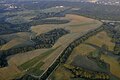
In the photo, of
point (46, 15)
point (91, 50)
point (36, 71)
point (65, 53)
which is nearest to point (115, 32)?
point (91, 50)

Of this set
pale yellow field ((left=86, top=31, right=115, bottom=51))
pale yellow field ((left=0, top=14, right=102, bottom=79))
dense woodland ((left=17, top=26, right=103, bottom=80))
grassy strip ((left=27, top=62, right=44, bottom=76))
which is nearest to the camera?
dense woodland ((left=17, top=26, right=103, bottom=80))

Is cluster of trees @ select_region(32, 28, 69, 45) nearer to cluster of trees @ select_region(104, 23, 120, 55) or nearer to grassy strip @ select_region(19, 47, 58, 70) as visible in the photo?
grassy strip @ select_region(19, 47, 58, 70)

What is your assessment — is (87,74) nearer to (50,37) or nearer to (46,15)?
(50,37)

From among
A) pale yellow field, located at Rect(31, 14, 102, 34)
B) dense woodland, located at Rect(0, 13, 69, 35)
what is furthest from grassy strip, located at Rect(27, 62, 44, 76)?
dense woodland, located at Rect(0, 13, 69, 35)

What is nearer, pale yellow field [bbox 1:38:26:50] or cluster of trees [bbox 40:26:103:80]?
cluster of trees [bbox 40:26:103:80]

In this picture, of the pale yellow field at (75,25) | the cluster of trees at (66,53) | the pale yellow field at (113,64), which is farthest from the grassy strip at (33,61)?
the pale yellow field at (75,25)
